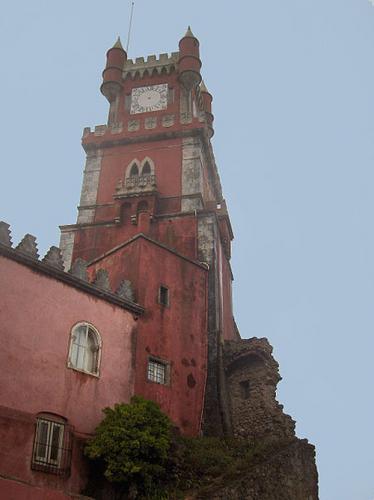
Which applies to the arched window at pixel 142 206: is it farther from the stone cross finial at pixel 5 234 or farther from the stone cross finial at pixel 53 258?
the stone cross finial at pixel 5 234

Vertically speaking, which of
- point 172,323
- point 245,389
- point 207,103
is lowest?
point 245,389

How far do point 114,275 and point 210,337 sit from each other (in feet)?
14.7

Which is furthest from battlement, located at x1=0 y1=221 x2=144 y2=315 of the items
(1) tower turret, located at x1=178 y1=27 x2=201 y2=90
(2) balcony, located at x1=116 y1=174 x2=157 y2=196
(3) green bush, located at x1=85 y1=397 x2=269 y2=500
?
(1) tower turret, located at x1=178 y1=27 x2=201 y2=90

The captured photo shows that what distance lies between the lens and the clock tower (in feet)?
74.1

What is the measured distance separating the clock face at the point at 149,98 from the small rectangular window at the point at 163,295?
14.3 metres

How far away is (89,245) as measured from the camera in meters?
29.1

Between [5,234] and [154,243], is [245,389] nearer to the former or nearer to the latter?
[154,243]

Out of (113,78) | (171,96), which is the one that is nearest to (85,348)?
(171,96)

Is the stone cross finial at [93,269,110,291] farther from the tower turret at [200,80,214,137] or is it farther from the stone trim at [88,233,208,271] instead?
the tower turret at [200,80,214,137]

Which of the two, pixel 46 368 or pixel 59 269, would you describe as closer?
pixel 46 368

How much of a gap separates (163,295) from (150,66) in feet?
59.2

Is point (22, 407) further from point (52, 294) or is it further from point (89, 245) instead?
point (89, 245)

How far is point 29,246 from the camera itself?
19.0m

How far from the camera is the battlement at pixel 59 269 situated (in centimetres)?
1822
